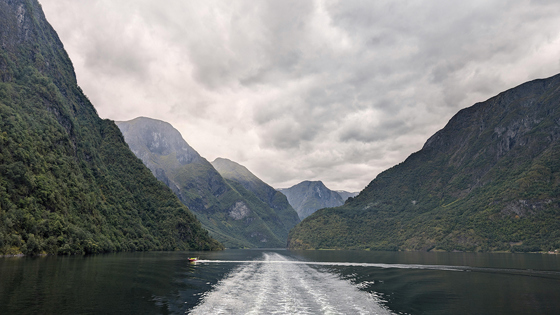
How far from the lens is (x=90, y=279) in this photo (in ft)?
184

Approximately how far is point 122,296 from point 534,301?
54.2 metres

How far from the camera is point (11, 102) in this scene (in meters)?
183

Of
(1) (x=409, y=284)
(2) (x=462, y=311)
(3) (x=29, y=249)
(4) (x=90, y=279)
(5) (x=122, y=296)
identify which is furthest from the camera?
(3) (x=29, y=249)

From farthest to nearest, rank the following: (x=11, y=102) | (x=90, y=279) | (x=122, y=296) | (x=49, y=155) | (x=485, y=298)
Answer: (x=11, y=102) < (x=49, y=155) < (x=90, y=279) < (x=485, y=298) < (x=122, y=296)

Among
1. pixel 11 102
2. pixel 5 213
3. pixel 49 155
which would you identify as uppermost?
pixel 11 102

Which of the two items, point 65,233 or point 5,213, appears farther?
point 65,233

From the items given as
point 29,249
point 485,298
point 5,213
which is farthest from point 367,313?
point 5,213

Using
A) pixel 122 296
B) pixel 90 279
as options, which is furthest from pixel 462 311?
pixel 90 279

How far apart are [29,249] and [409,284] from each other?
119 meters

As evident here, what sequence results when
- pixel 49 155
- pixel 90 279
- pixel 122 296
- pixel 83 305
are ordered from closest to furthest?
pixel 83 305, pixel 122 296, pixel 90 279, pixel 49 155

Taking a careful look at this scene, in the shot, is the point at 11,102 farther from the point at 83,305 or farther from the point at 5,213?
the point at 83,305

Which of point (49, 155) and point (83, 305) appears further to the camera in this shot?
point (49, 155)

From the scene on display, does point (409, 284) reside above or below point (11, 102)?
below

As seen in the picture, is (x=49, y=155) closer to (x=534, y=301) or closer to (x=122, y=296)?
(x=122, y=296)
